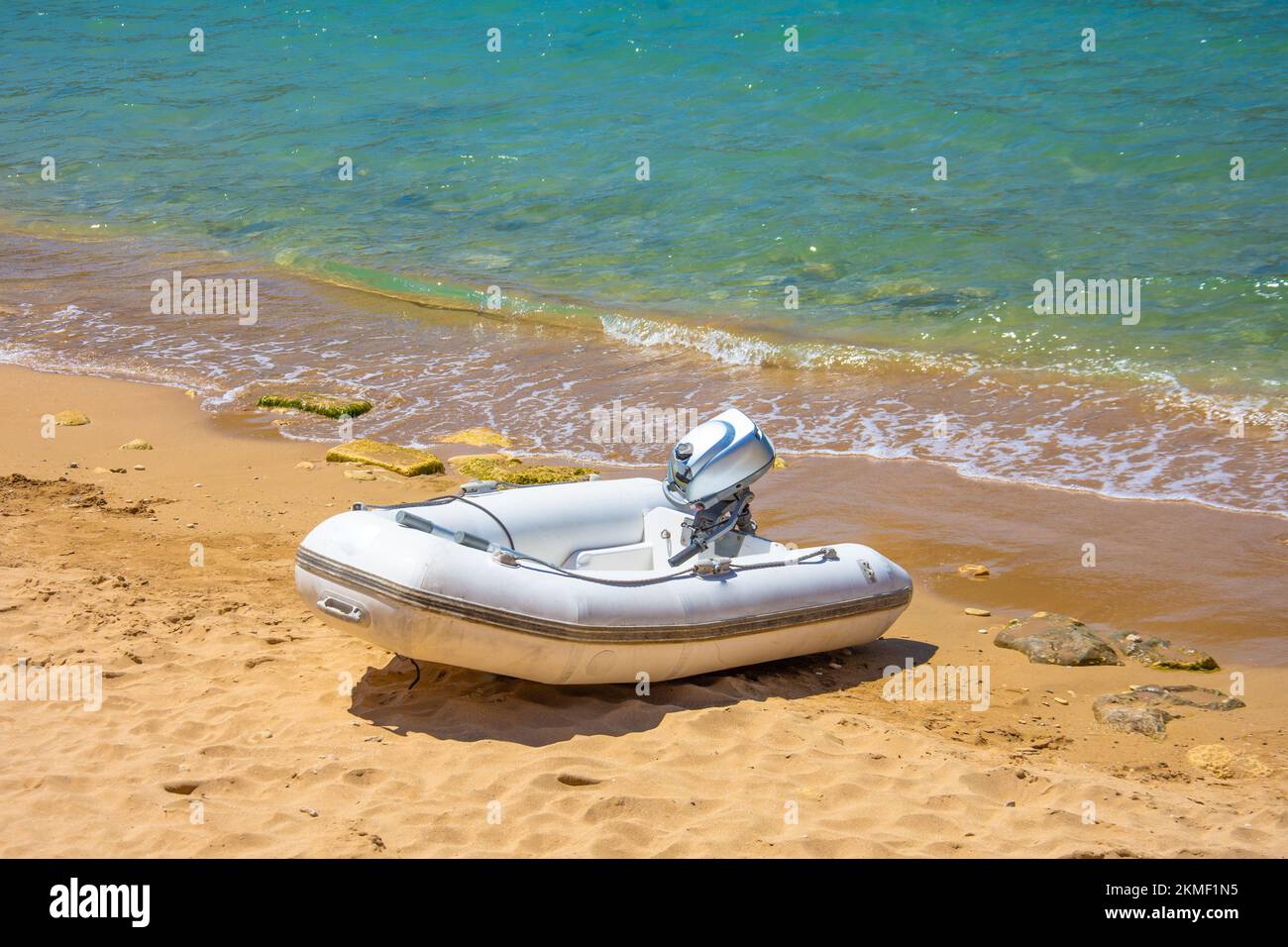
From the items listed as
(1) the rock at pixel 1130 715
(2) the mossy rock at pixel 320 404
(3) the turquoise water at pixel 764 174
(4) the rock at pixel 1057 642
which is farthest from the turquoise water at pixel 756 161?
(1) the rock at pixel 1130 715

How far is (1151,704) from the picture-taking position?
499cm

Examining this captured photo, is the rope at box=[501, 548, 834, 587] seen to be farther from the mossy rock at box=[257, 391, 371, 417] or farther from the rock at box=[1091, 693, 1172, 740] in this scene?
the mossy rock at box=[257, 391, 371, 417]

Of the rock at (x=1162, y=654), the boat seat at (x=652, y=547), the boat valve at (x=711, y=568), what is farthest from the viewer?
the boat seat at (x=652, y=547)

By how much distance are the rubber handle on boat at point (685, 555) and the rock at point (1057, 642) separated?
1.41m

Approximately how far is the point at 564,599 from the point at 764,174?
1052 cm

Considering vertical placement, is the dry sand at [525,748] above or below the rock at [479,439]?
below

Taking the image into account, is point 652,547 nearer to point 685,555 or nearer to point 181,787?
point 685,555

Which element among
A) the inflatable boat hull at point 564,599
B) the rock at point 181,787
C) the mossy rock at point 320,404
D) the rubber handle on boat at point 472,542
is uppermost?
the mossy rock at point 320,404

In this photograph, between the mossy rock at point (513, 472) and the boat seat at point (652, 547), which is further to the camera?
the mossy rock at point (513, 472)

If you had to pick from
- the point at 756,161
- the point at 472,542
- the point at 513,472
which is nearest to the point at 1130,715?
the point at 472,542

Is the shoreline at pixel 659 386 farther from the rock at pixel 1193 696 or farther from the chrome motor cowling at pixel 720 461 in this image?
the chrome motor cowling at pixel 720 461

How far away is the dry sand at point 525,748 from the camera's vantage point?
390 centimetres

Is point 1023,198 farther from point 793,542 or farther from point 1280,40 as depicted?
point 793,542

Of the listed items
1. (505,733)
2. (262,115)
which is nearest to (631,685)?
(505,733)
